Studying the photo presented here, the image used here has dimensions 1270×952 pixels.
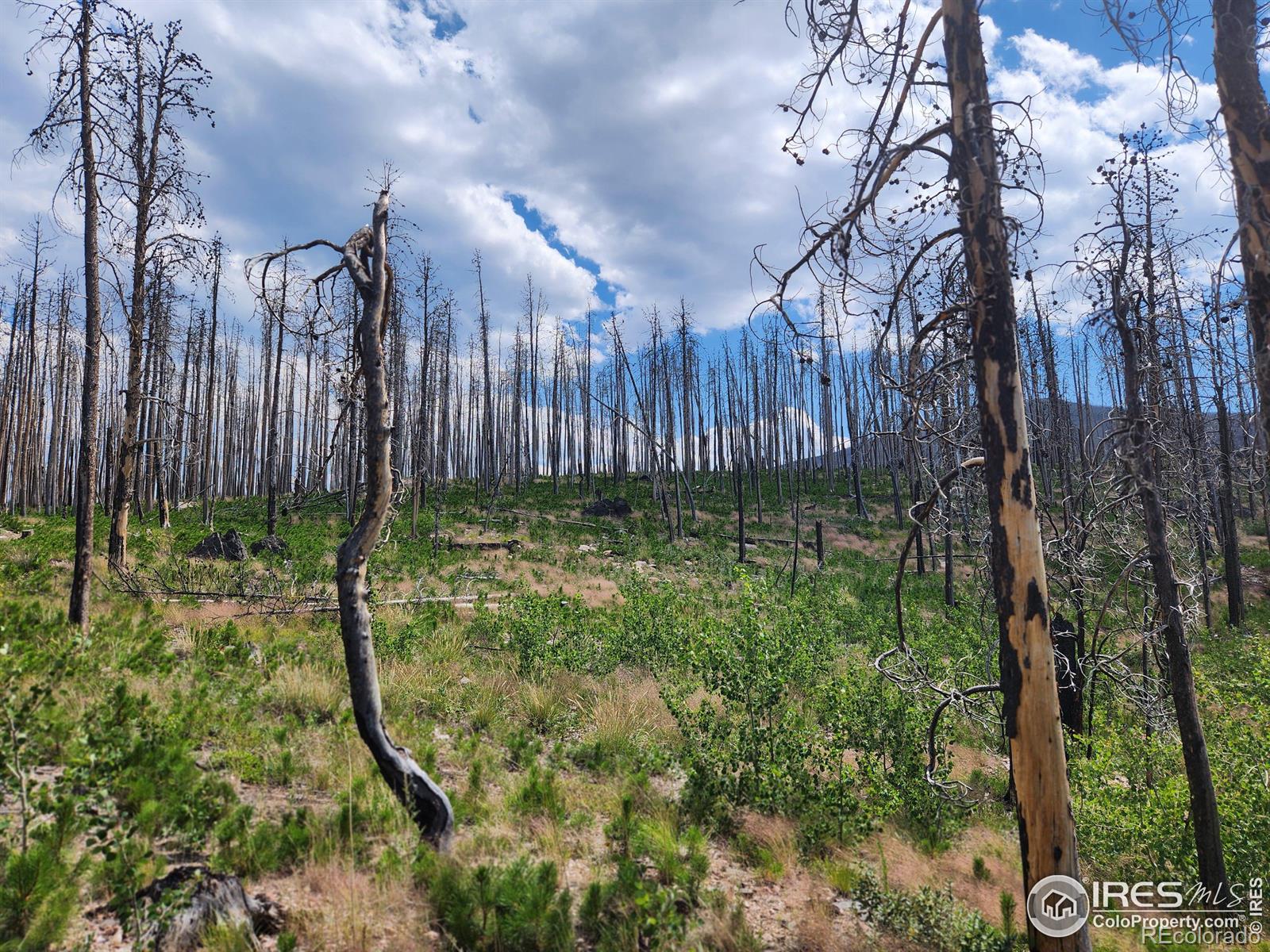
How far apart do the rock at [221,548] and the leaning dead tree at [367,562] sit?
11.9 metres

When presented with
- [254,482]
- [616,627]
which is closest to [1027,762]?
[616,627]

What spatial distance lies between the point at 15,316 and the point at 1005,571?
129 ft

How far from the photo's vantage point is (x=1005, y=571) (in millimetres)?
3158

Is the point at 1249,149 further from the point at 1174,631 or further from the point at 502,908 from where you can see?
the point at 502,908

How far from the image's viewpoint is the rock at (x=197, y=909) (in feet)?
9.63

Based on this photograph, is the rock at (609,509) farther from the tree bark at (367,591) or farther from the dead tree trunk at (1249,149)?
the dead tree trunk at (1249,149)

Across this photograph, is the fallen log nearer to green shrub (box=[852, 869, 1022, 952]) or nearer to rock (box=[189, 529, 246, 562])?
rock (box=[189, 529, 246, 562])

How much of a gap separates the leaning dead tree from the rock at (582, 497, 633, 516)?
1024 inches

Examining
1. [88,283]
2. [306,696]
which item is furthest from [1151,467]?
[88,283]

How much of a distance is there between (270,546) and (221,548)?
1.68 metres

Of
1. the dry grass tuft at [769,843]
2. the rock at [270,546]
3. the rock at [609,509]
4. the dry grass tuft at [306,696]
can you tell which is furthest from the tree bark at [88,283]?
the rock at [609,509]

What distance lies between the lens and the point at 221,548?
47.4 ft

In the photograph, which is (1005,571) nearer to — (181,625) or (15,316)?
(181,625)

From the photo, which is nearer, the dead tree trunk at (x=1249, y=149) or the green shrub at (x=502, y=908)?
the dead tree trunk at (x=1249, y=149)
